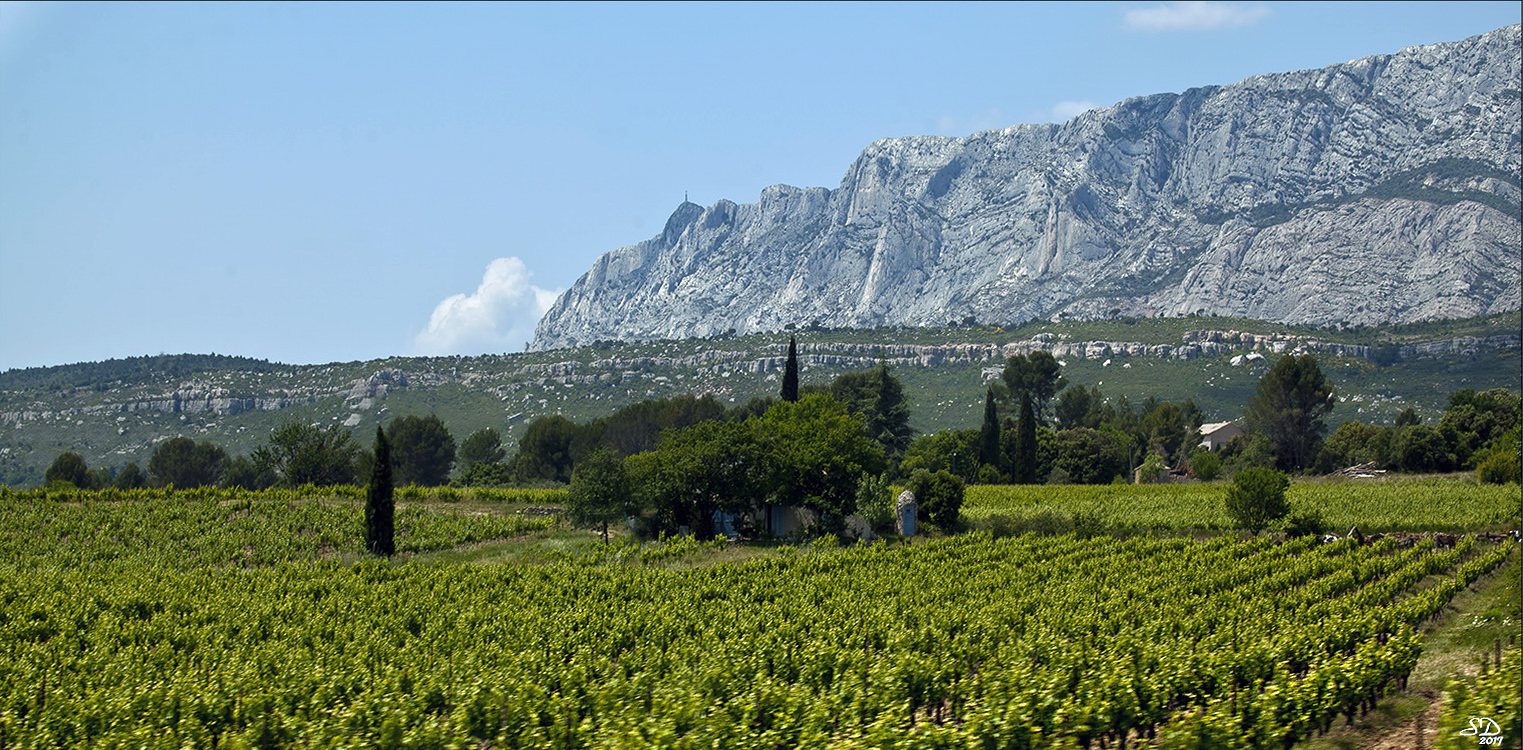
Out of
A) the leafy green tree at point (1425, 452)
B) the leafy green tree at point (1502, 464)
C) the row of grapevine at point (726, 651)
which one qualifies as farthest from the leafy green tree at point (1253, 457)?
the row of grapevine at point (726, 651)

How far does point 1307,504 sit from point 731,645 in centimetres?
3617

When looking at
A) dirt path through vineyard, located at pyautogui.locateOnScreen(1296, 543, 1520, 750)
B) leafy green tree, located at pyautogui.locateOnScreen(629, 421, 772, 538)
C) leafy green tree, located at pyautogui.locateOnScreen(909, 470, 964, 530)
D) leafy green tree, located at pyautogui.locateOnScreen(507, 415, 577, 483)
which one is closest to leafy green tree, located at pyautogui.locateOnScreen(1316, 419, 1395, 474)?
leafy green tree, located at pyautogui.locateOnScreen(909, 470, 964, 530)

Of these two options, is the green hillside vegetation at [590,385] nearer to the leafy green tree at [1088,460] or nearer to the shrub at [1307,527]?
the leafy green tree at [1088,460]

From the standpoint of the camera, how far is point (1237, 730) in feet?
40.5

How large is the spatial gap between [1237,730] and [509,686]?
10.5 m

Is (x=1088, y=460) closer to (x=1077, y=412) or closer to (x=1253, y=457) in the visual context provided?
(x=1253, y=457)

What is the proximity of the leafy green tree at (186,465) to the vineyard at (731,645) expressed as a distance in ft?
147

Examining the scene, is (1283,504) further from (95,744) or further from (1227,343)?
(1227,343)

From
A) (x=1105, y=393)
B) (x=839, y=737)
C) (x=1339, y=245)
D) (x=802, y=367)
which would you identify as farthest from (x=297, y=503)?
(x=1339, y=245)

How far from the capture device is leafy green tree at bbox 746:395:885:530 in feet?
142

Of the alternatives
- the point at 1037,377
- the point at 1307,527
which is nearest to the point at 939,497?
the point at 1307,527

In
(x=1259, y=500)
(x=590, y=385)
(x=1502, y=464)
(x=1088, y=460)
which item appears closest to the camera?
(x=1259, y=500)

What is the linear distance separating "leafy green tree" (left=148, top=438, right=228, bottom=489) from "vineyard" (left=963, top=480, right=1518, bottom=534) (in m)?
59.8

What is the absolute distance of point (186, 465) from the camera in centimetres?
7931
